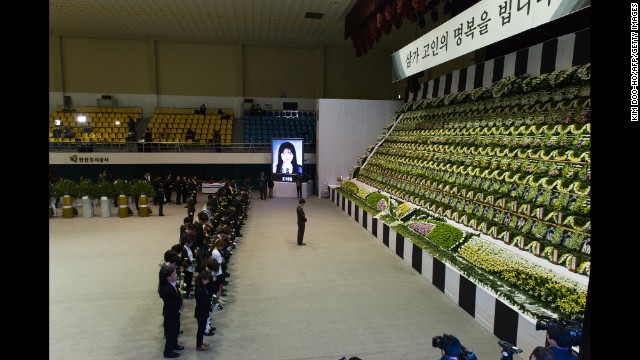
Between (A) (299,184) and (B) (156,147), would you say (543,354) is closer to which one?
(A) (299,184)

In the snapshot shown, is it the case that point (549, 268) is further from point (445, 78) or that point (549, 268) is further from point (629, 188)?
point (445, 78)

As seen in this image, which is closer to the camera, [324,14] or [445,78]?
[445,78]

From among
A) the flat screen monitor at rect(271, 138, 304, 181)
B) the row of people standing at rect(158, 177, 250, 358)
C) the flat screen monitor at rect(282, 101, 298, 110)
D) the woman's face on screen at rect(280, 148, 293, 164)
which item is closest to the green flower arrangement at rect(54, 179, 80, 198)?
the row of people standing at rect(158, 177, 250, 358)

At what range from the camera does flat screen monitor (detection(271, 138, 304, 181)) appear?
1703 centimetres

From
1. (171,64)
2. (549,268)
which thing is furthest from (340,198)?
(171,64)

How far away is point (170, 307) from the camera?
4598 millimetres

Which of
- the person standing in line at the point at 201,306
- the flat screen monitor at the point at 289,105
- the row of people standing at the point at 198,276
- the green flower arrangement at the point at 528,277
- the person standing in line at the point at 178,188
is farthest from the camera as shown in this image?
the flat screen monitor at the point at 289,105

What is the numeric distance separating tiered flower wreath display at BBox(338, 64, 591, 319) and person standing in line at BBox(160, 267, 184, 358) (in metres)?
4.01

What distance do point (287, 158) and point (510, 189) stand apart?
1117 cm

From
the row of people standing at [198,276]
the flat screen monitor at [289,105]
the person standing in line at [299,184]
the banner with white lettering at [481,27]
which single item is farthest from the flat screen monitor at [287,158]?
the banner with white lettering at [481,27]

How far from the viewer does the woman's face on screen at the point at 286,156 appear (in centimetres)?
1705

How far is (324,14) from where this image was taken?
1628 centimetres

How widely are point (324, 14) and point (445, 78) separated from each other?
616 cm

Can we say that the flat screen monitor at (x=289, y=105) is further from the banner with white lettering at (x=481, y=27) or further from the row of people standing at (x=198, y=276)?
the banner with white lettering at (x=481, y=27)
